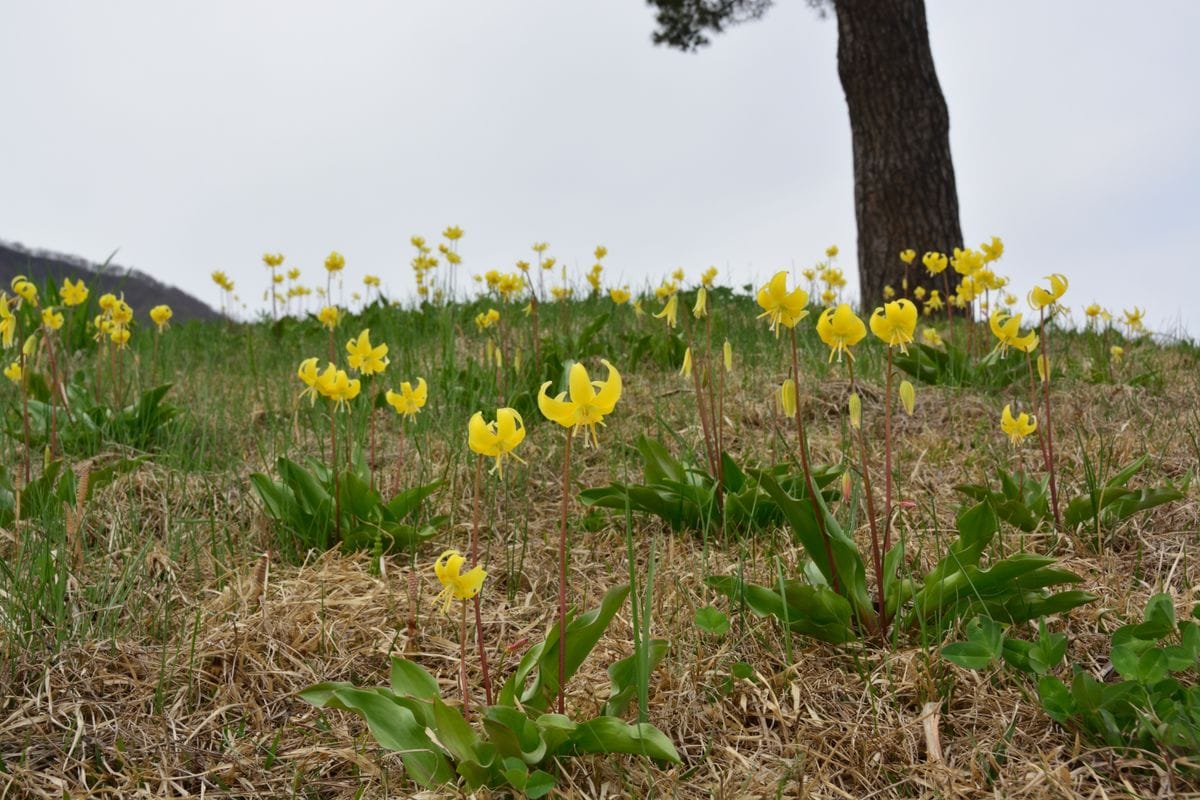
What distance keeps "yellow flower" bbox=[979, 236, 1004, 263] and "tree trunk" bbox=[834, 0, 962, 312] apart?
3592 millimetres

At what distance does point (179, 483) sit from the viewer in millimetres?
3090

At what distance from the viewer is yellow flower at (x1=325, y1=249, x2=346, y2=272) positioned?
18.4 feet

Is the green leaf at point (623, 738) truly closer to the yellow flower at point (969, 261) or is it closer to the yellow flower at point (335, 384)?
the yellow flower at point (335, 384)

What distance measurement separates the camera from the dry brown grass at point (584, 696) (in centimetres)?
158

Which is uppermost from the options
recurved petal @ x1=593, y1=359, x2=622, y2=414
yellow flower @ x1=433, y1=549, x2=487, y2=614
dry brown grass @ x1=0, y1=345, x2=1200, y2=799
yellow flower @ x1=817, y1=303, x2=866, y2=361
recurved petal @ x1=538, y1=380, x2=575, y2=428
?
yellow flower @ x1=817, y1=303, x2=866, y2=361

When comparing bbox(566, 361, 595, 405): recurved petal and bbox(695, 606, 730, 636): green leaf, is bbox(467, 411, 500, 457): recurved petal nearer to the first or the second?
bbox(566, 361, 595, 405): recurved petal

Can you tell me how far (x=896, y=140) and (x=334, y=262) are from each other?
170 inches

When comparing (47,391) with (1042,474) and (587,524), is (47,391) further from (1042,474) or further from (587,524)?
(1042,474)

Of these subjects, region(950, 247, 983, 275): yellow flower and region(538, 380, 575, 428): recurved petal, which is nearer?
region(538, 380, 575, 428): recurved petal

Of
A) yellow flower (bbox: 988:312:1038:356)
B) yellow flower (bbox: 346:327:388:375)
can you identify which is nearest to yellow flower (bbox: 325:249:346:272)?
yellow flower (bbox: 346:327:388:375)

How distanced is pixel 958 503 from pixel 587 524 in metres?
1.12

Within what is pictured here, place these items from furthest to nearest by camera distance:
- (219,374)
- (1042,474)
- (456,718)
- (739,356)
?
(219,374), (739,356), (1042,474), (456,718)

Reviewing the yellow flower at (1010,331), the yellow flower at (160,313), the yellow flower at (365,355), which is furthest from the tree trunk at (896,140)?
→ the yellow flower at (365,355)

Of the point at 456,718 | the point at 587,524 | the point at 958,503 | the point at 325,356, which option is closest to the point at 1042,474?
the point at 958,503
